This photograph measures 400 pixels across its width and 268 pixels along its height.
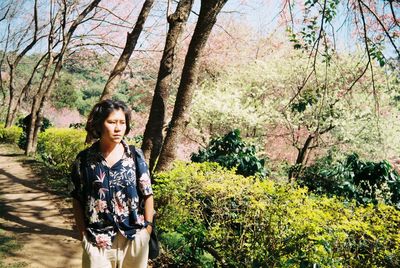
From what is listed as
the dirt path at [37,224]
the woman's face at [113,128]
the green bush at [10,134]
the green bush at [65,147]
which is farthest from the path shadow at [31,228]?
the green bush at [10,134]

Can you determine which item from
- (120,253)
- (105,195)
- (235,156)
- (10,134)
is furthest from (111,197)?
(10,134)

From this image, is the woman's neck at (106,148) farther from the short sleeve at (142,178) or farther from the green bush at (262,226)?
the green bush at (262,226)

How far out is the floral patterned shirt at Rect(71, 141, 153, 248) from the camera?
2.39m

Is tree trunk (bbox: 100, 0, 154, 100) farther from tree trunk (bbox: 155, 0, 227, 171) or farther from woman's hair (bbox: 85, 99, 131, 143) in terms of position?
woman's hair (bbox: 85, 99, 131, 143)

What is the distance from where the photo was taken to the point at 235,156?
22.7ft

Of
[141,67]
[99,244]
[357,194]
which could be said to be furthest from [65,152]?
[141,67]

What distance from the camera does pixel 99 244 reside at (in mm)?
2363

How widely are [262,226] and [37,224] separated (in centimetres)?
404

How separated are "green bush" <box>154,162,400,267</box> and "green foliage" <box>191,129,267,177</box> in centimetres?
186

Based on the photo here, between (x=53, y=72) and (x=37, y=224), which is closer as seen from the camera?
(x=37, y=224)

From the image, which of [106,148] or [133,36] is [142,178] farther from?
[133,36]

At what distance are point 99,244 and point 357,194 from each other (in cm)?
551

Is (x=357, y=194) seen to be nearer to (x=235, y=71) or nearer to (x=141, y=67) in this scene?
(x=235, y=71)

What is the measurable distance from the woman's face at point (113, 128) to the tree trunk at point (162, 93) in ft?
9.22
